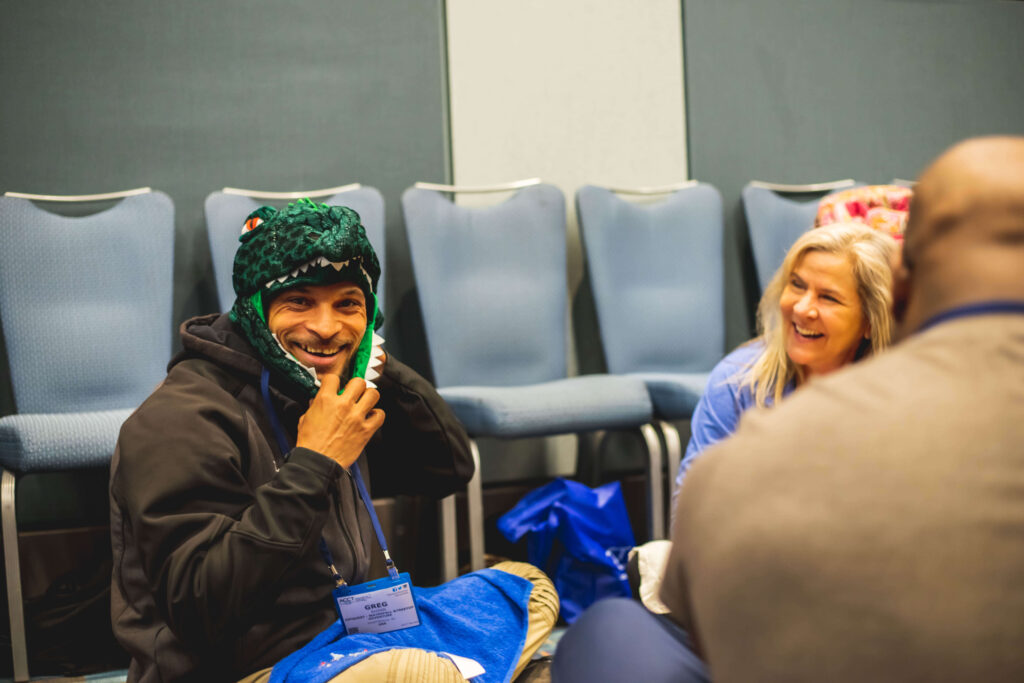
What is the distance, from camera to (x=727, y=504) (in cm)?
57

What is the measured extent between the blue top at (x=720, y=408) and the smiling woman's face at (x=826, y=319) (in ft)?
0.29

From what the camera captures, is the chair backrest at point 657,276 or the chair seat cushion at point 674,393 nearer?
the chair seat cushion at point 674,393

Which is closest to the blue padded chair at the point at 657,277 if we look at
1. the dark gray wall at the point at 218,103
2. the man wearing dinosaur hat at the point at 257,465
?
the dark gray wall at the point at 218,103

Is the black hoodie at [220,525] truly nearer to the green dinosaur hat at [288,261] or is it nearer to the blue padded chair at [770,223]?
the green dinosaur hat at [288,261]

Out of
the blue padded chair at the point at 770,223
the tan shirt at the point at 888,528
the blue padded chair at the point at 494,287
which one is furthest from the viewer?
the blue padded chair at the point at 770,223

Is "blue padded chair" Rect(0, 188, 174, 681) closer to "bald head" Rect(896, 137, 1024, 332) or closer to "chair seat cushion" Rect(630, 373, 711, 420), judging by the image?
"chair seat cushion" Rect(630, 373, 711, 420)

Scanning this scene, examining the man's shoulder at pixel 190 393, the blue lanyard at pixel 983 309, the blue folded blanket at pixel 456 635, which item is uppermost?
the blue lanyard at pixel 983 309

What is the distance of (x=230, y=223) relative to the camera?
2627 millimetres

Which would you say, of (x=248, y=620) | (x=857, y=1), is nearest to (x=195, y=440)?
(x=248, y=620)

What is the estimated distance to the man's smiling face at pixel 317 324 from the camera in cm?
147

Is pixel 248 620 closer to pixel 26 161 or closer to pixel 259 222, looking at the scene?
pixel 259 222

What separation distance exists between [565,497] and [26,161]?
1957 mm

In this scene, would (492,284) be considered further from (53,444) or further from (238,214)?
(53,444)

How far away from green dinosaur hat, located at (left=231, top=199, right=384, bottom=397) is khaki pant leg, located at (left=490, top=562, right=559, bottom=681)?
2.26 ft
